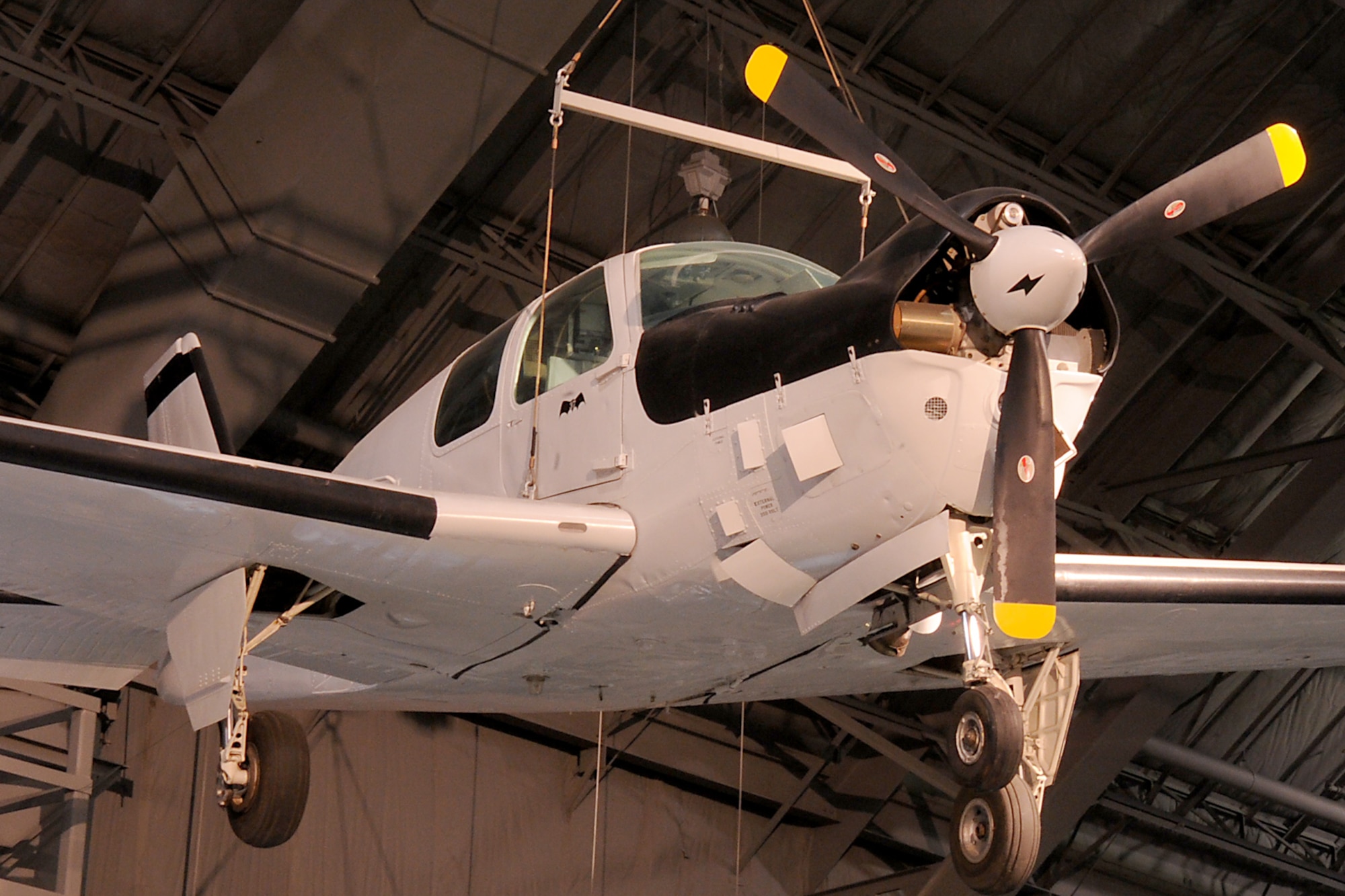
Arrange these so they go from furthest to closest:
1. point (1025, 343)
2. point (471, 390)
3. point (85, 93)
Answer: point (85, 93)
point (471, 390)
point (1025, 343)

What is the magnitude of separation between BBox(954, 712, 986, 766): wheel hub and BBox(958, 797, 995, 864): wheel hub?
121 cm

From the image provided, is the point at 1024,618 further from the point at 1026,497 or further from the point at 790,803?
the point at 790,803

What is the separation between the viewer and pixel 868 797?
63.8ft

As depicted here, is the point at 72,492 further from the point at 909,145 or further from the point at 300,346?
the point at 909,145

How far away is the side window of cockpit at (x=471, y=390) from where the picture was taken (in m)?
8.70

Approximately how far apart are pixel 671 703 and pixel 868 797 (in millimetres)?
10376

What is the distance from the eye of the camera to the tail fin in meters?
10.4

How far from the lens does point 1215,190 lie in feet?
23.4

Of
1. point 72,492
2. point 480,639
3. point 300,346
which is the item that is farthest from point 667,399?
point 300,346

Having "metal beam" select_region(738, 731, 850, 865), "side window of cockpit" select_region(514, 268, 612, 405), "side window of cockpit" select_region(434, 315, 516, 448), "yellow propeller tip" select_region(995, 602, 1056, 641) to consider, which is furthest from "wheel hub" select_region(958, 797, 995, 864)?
"metal beam" select_region(738, 731, 850, 865)

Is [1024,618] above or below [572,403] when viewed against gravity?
below

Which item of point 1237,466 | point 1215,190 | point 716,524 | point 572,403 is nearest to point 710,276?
point 572,403

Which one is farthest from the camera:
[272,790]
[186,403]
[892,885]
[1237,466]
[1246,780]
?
[1246,780]

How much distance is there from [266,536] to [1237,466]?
461 inches
